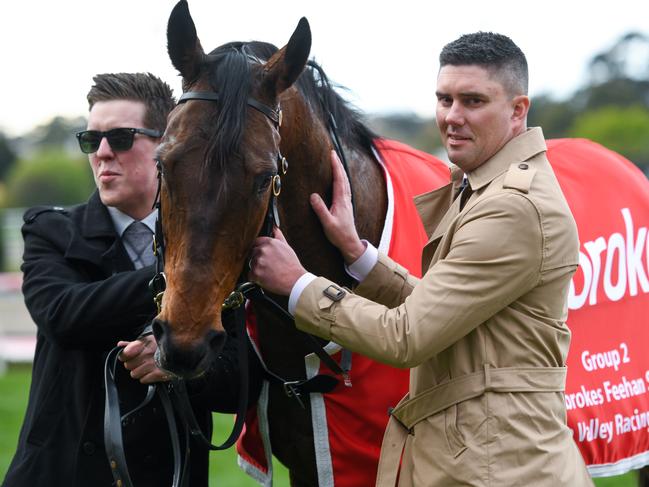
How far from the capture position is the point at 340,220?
2760 mm

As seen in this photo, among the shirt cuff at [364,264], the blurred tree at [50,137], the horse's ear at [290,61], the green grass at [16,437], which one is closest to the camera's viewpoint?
the horse's ear at [290,61]

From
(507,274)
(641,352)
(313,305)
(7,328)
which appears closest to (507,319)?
(507,274)

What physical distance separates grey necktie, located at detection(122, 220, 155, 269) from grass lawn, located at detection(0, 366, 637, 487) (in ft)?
10.7

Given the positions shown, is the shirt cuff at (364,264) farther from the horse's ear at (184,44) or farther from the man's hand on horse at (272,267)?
the horse's ear at (184,44)

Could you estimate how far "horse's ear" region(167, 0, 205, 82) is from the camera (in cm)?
241

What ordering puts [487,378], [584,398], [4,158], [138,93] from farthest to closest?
[4,158], [584,398], [138,93], [487,378]

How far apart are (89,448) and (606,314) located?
6.35ft

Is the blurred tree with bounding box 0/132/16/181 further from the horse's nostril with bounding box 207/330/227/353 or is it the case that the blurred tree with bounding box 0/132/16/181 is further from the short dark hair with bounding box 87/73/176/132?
the horse's nostril with bounding box 207/330/227/353

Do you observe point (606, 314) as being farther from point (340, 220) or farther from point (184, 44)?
point (184, 44)

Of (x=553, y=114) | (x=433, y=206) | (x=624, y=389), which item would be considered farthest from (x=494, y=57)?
(x=553, y=114)

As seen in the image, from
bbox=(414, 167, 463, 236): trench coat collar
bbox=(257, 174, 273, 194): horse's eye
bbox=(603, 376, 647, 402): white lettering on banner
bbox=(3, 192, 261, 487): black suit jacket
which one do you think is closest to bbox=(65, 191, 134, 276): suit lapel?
bbox=(3, 192, 261, 487): black suit jacket

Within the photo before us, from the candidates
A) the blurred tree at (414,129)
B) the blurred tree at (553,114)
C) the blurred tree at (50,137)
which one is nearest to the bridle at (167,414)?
the blurred tree at (414,129)

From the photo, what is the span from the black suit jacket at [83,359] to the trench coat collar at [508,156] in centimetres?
101

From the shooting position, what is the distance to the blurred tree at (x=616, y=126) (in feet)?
125
